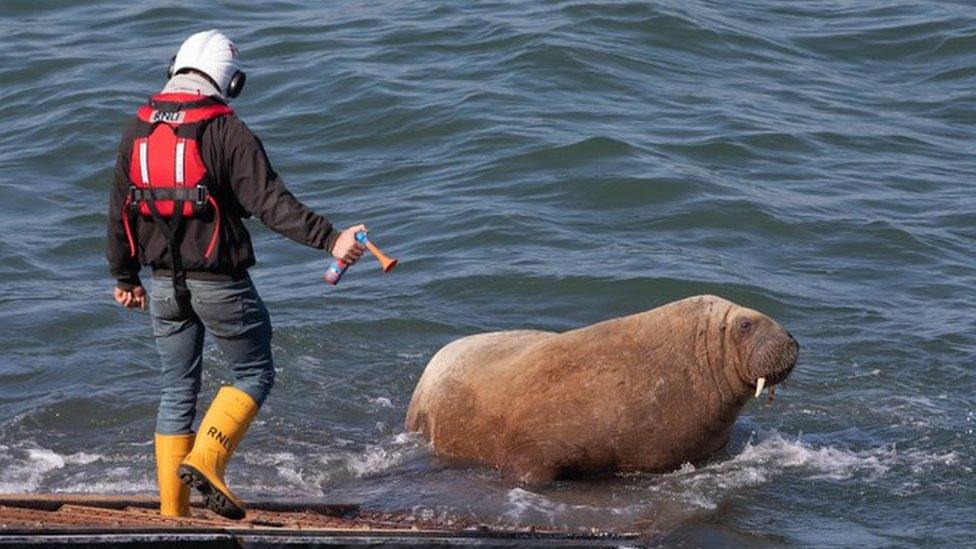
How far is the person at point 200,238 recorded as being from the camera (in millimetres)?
7250

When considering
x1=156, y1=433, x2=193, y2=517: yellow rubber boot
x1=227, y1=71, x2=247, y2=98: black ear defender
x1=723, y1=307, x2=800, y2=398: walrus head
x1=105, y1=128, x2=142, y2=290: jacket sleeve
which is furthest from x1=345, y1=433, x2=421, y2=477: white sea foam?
x1=227, y1=71, x2=247, y2=98: black ear defender

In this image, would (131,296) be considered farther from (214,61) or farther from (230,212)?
(214,61)

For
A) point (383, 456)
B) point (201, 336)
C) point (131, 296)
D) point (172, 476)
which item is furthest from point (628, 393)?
point (131, 296)

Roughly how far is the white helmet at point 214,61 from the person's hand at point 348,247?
0.83 meters

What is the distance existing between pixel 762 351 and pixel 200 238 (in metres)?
3.46

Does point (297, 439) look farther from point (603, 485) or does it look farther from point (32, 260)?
point (32, 260)

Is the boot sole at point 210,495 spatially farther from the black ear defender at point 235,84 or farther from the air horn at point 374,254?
the black ear defender at point 235,84

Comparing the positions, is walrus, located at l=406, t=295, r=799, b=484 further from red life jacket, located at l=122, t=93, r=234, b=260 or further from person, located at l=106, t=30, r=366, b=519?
red life jacket, located at l=122, t=93, r=234, b=260

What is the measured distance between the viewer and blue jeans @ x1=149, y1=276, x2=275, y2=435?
7.46 meters

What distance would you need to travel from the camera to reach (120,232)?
7621mm

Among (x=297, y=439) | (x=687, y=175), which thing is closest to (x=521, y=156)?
(x=687, y=175)

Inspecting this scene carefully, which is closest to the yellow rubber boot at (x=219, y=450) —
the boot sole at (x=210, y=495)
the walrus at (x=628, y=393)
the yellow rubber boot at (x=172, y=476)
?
the boot sole at (x=210, y=495)

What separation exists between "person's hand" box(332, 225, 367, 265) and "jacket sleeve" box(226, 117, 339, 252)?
0.05 metres

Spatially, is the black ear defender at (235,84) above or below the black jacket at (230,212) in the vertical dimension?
above
